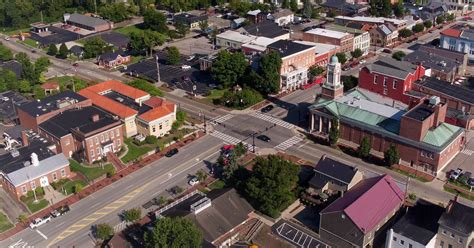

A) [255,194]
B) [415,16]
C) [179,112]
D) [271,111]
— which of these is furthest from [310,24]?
[255,194]

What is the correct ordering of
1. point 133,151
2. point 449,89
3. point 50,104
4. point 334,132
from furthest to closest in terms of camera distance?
point 449,89 → point 50,104 → point 133,151 → point 334,132

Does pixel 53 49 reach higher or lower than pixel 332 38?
lower

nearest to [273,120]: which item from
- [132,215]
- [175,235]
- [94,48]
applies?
[132,215]

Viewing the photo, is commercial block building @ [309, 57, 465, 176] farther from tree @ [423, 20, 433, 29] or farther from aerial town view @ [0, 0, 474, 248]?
tree @ [423, 20, 433, 29]

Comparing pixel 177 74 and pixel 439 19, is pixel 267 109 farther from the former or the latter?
pixel 439 19

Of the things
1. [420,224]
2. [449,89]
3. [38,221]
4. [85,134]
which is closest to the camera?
[420,224]

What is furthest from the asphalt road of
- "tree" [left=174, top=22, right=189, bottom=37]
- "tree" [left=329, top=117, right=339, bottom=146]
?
"tree" [left=174, top=22, right=189, bottom=37]

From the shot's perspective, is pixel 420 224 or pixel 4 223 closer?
pixel 420 224
